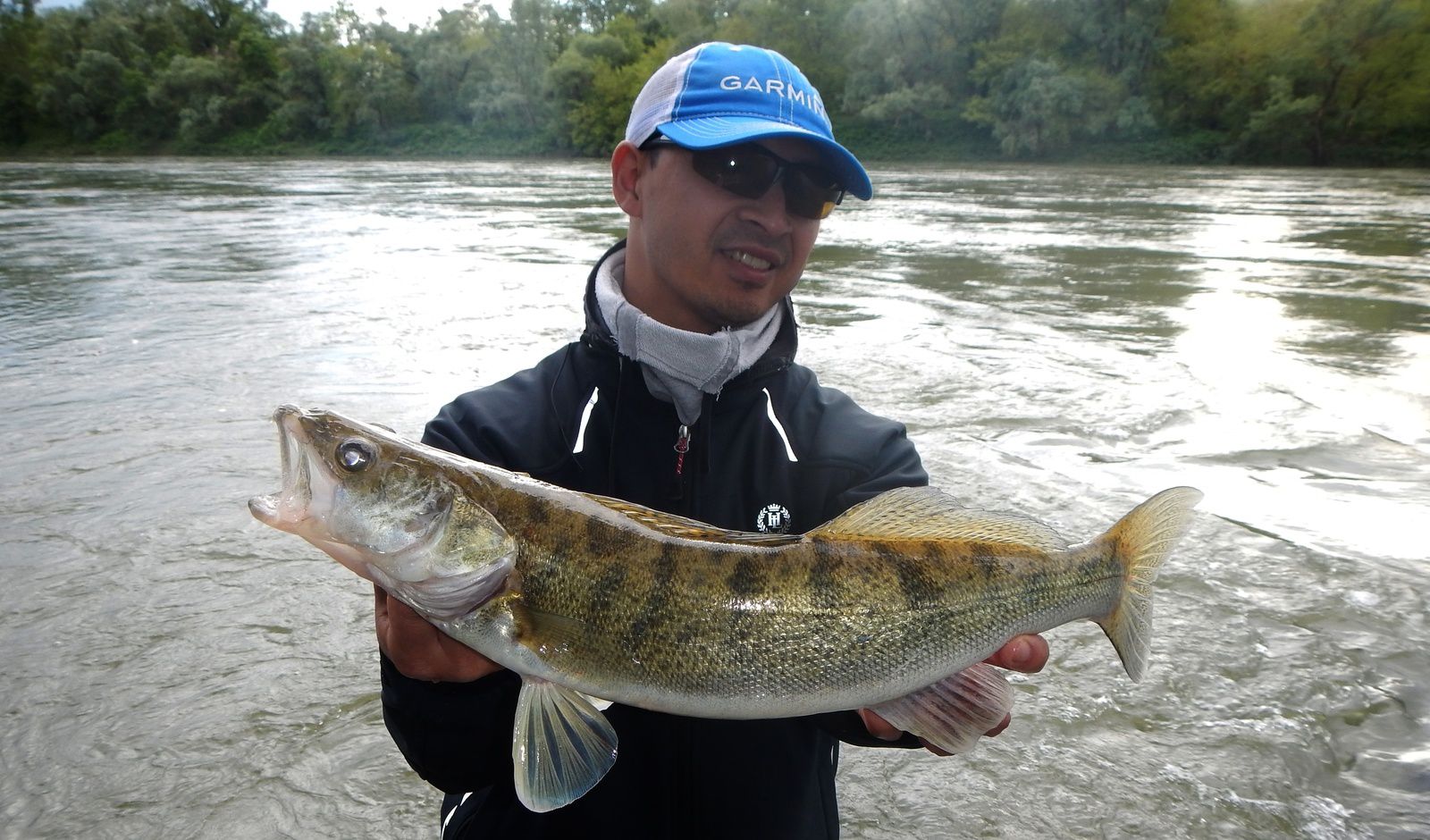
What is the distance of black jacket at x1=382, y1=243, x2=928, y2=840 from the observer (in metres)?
2.20

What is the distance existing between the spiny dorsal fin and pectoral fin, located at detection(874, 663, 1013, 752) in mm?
312

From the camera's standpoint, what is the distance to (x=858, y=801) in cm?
293

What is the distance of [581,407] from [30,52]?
111m

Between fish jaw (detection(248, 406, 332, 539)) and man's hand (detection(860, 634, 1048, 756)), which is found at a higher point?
fish jaw (detection(248, 406, 332, 539))

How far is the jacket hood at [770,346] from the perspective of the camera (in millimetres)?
2539

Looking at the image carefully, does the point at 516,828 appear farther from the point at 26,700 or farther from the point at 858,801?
the point at 26,700

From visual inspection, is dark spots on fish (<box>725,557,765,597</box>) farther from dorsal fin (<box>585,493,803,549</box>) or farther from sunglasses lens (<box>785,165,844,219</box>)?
sunglasses lens (<box>785,165,844,219</box>)

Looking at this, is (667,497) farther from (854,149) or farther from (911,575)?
(854,149)

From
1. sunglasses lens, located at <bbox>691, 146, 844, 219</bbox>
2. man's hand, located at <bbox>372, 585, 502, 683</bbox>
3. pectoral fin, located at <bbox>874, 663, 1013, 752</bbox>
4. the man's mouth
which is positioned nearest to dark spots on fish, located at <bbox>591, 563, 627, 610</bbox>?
man's hand, located at <bbox>372, 585, 502, 683</bbox>

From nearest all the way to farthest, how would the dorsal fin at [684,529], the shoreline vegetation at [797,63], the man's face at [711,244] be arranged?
the dorsal fin at [684,529]
the man's face at [711,244]
the shoreline vegetation at [797,63]

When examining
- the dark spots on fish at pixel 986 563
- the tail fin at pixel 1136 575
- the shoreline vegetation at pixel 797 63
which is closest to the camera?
the dark spots on fish at pixel 986 563

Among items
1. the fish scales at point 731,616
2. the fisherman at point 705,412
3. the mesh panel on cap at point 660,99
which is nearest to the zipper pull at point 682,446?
the fisherman at point 705,412

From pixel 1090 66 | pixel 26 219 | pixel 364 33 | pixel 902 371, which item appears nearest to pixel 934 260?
pixel 902 371

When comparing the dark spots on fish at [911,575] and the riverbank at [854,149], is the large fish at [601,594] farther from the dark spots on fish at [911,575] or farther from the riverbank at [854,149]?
the riverbank at [854,149]
